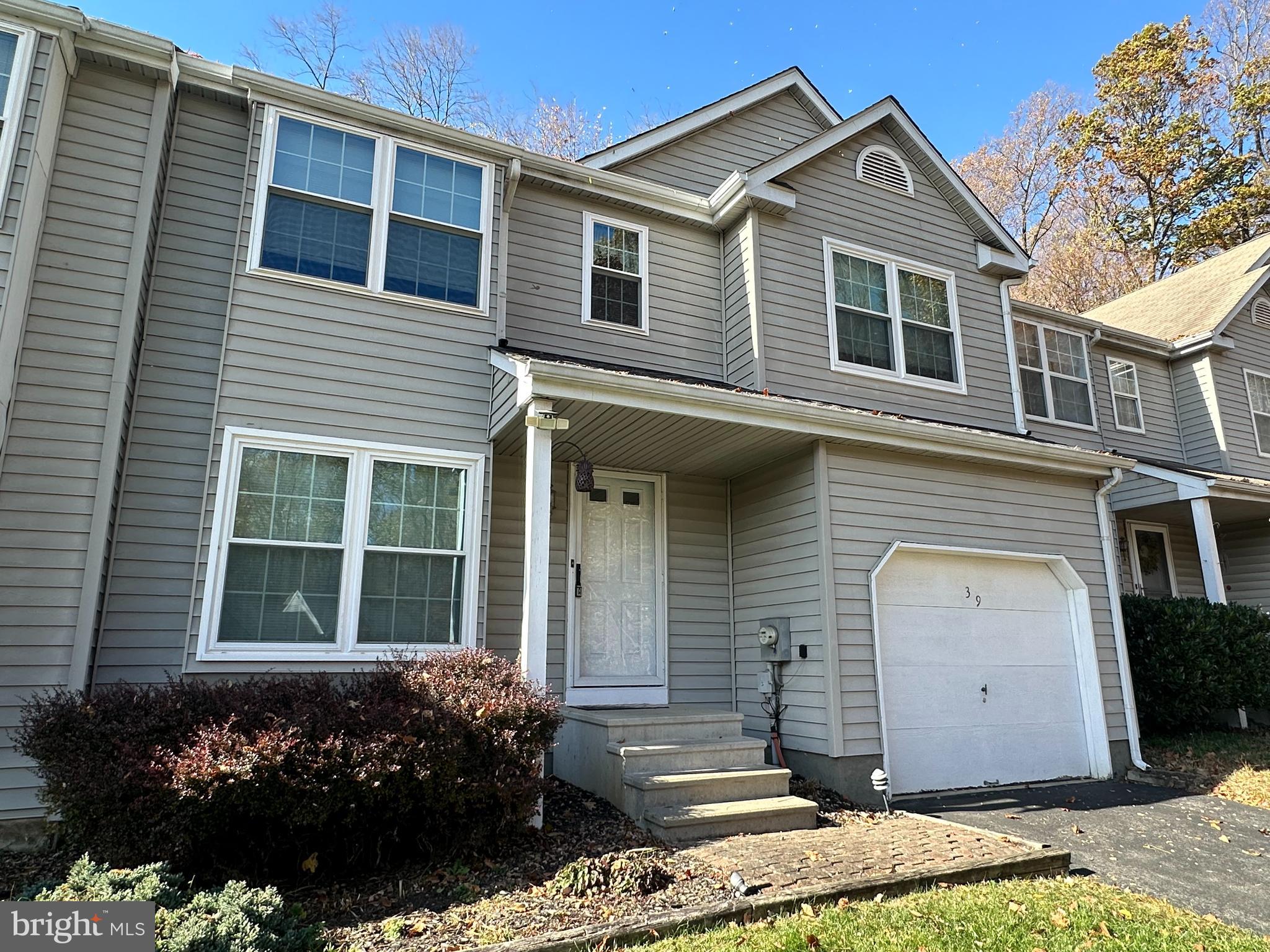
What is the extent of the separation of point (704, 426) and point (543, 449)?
156cm

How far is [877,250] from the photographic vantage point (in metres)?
9.32

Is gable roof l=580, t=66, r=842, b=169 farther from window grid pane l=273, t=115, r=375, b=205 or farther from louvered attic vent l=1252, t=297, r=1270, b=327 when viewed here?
louvered attic vent l=1252, t=297, r=1270, b=327

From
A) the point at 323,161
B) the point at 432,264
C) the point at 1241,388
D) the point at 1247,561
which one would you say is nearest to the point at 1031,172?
the point at 1241,388

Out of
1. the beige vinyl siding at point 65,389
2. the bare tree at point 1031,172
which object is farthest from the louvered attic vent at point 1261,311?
the beige vinyl siding at point 65,389

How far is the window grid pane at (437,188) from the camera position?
7.09 metres

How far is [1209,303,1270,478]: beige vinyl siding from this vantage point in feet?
42.5

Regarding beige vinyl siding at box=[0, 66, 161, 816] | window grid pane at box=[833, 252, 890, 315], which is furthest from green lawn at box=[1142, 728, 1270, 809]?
beige vinyl siding at box=[0, 66, 161, 816]

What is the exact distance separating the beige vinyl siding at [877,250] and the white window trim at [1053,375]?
6.92 ft

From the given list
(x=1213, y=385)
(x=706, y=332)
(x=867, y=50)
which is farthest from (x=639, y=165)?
(x=1213, y=385)

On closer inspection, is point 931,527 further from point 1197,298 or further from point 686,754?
point 1197,298

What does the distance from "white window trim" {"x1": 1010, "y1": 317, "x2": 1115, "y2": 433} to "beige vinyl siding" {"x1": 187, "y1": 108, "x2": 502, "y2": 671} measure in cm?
856

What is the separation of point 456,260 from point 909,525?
5.02m

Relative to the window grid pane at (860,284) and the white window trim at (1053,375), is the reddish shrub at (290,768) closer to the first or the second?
the window grid pane at (860,284)

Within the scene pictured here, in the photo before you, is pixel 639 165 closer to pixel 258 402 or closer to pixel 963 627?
pixel 258 402
